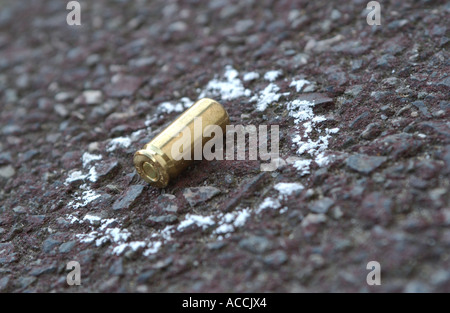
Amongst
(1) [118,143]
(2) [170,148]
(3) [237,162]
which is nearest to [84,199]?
(1) [118,143]

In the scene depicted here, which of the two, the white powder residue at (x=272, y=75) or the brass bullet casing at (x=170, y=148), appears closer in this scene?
the brass bullet casing at (x=170, y=148)

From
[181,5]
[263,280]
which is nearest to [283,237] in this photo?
[263,280]

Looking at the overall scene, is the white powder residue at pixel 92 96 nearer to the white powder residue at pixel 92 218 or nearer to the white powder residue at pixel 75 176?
the white powder residue at pixel 75 176

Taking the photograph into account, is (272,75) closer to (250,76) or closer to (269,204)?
(250,76)

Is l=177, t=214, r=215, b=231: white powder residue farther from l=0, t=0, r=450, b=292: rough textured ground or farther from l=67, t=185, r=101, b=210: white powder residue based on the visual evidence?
l=67, t=185, r=101, b=210: white powder residue

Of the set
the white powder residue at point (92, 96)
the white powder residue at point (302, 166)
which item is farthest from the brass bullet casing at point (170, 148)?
the white powder residue at point (92, 96)

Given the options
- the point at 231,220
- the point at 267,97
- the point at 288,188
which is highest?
the point at 267,97
